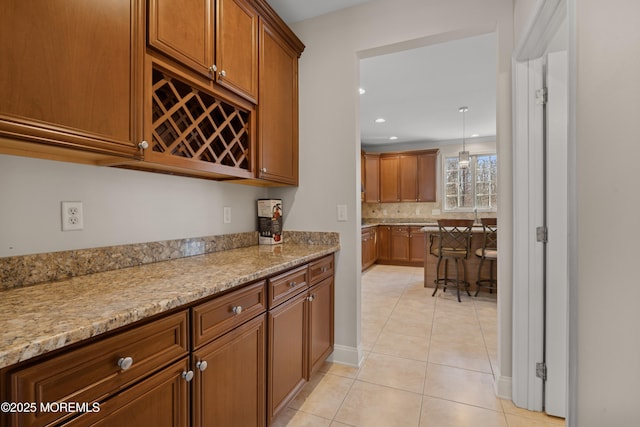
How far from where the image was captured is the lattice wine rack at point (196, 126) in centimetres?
133

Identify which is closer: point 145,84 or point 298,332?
point 145,84

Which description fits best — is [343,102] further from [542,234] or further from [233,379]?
[233,379]

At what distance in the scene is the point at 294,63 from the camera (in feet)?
7.59

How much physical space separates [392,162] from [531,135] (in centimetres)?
486

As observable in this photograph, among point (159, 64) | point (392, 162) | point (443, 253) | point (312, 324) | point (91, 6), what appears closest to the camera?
point (91, 6)

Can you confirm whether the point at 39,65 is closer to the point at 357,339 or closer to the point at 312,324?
the point at 312,324

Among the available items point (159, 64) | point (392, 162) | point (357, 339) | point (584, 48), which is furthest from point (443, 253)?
point (159, 64)

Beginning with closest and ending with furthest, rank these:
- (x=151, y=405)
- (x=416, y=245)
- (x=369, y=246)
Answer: (x=151, y=405) < (x=369, y=246) < (x=416, y=245)

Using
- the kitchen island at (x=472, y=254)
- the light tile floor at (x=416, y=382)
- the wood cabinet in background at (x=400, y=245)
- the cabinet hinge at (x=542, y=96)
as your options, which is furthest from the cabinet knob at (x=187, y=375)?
the wood cabinet in background at (x=400, y=245)

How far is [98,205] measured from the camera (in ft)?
4.30

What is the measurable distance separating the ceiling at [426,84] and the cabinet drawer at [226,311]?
6.79ft

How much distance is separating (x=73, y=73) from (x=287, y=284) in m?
1.22

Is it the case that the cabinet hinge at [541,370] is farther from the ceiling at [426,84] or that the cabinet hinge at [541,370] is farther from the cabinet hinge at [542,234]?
the ceiling at [426,84]

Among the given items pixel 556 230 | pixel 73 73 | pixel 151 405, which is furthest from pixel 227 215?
pixel 556 230
